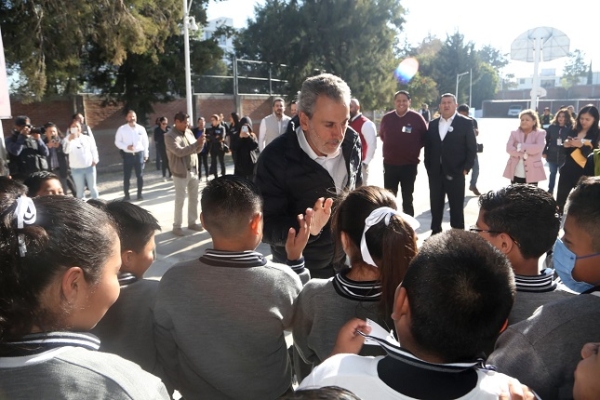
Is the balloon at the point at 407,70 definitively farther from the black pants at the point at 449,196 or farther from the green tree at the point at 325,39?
the black pants at the point at 449,196

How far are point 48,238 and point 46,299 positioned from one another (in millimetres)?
144

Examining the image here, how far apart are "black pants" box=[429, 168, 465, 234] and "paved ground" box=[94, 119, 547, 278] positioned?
13.2 inches

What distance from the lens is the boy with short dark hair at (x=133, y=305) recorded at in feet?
6.38

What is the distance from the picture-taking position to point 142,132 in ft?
30.3

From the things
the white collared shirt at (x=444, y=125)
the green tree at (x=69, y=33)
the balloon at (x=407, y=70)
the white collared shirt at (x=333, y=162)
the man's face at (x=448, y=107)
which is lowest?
the white collared shirt at (x=333, y=162)

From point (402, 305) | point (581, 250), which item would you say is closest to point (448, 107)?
point (581, 250)

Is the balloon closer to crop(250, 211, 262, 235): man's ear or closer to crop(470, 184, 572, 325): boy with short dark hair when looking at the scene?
crop(470, 184, 572, 325): boy with short dark hair

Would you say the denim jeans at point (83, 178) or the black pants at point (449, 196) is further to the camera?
the denim jeans at point (83, 178)

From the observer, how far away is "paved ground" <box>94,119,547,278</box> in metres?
5.86

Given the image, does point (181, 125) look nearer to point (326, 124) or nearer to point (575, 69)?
point (326, 124)

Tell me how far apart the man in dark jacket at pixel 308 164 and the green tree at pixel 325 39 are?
71.7 feet

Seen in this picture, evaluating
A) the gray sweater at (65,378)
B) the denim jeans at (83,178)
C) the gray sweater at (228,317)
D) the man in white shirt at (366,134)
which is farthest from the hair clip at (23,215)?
the denim jeans at (83,178)

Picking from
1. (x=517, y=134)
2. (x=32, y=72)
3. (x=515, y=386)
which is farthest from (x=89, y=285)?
(x=32, y=72)

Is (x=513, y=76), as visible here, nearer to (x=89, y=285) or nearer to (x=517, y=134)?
(x=517, y=134)
